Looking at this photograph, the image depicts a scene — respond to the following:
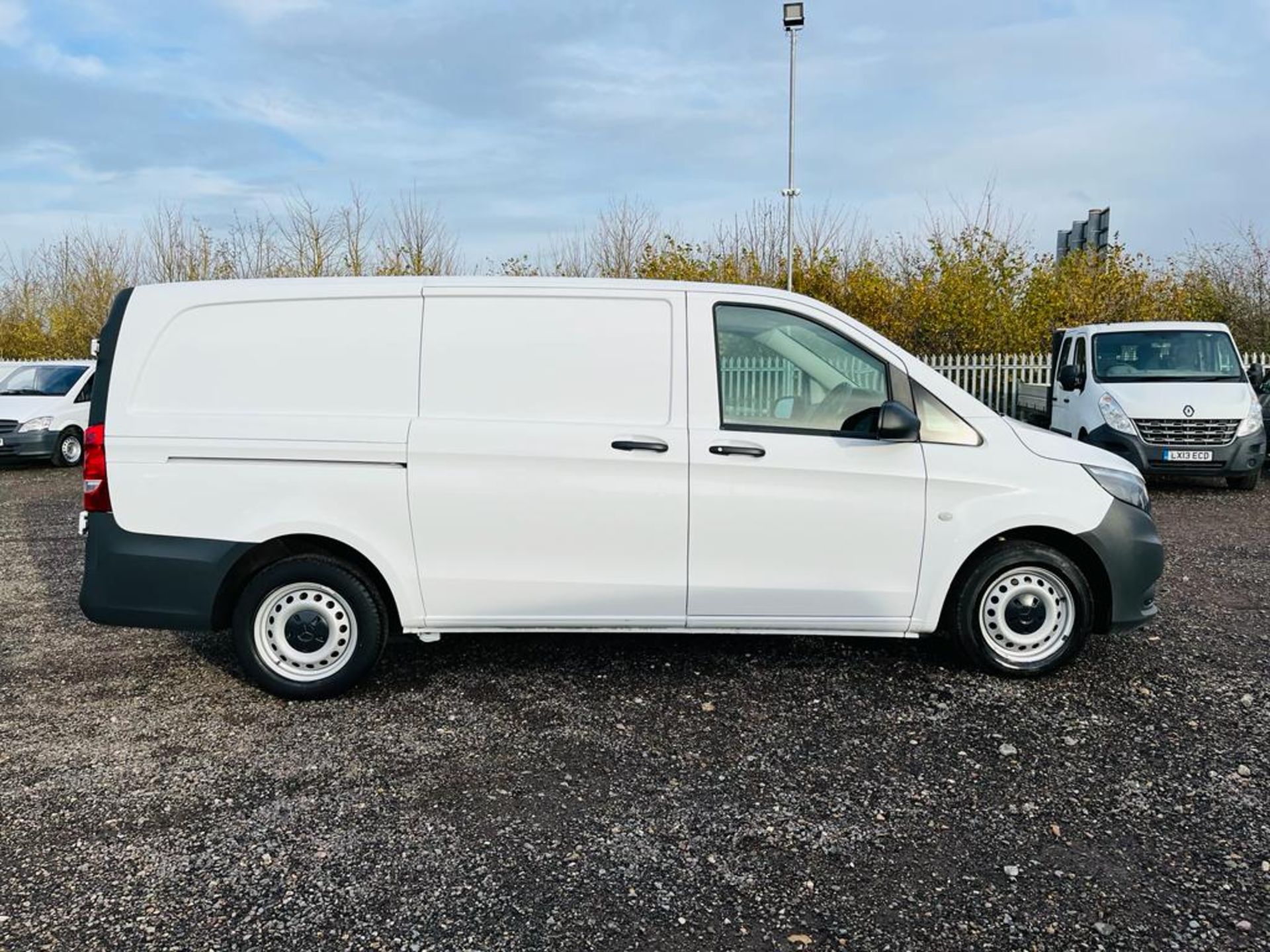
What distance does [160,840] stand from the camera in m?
3.48

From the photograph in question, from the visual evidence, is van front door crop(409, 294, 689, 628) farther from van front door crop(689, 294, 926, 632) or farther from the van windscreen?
the van windscreen

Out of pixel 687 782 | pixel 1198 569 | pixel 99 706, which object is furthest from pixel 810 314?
pixel 1198 569

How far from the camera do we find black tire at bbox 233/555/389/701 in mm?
4703

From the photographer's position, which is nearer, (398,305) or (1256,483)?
(398,305)

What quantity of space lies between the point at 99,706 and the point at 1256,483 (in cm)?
1266

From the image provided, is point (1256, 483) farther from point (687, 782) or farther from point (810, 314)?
point (687, 782)

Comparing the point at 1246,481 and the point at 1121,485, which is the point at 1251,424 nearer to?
the point at 1246,481

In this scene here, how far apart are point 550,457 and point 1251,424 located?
9966 millimetres

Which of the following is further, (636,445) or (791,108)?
(791,108)

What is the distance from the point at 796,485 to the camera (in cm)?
464

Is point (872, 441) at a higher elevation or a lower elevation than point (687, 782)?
higher

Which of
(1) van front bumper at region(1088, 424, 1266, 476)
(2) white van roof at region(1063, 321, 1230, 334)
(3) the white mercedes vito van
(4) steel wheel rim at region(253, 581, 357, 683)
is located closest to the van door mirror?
(3) the white mercedes vito van

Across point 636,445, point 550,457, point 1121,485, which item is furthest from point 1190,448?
point 550,457

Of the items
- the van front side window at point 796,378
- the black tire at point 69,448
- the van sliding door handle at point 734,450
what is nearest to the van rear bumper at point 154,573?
the van sliding door handle at point 734,450
